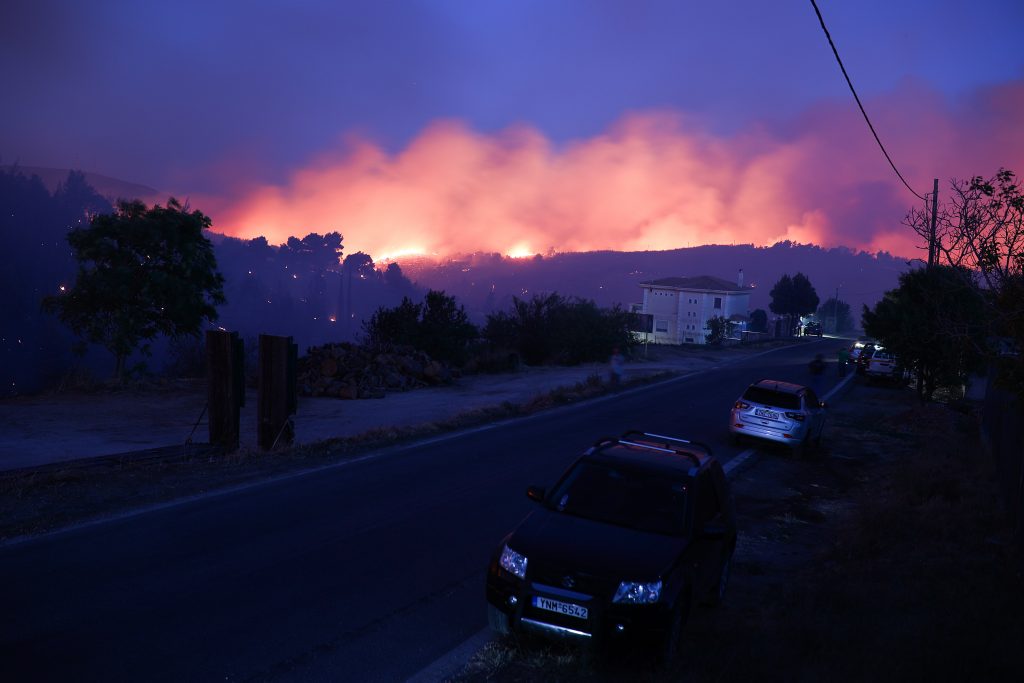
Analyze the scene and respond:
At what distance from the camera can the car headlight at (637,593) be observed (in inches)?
229

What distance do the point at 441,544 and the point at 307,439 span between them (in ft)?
35.6

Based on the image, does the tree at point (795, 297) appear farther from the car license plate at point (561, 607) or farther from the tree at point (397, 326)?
the car license plate at point (561, 607)

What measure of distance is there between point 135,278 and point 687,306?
85.1 m

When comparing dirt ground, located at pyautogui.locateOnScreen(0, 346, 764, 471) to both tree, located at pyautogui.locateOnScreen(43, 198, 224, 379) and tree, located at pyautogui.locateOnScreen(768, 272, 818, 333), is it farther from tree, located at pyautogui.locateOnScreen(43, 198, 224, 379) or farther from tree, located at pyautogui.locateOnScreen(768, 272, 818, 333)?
tree, located at pyautogui.locateOnScreen(768, 272, 818, 333)

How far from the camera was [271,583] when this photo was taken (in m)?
7.68

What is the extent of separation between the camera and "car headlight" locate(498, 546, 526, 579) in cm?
611

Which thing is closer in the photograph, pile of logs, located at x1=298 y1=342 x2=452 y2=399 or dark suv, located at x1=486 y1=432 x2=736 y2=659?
dark suv, located at x1=486 y1=432 x2=736 y2=659

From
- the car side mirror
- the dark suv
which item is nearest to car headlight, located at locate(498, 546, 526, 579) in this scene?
the dark suv

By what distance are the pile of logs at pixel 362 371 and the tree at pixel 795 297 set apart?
88.2 m

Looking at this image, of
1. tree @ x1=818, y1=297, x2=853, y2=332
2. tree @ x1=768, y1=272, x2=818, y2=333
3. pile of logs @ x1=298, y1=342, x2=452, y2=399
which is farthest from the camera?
tree @ x1=818, y1=297, x2=853, y2=332

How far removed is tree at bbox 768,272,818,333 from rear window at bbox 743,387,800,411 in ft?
325

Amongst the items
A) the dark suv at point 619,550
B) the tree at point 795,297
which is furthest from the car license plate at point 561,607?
the tree at point 795,297

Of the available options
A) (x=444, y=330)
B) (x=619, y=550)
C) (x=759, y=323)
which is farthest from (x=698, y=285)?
(x=619, y=550)

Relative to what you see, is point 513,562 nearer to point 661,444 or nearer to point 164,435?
point 661,444
